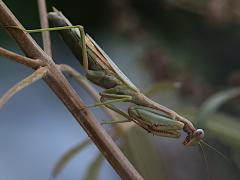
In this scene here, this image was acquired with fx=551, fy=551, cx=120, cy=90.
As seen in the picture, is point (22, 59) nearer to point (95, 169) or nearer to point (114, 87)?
point (114, 87)

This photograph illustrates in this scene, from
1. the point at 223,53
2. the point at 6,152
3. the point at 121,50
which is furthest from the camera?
the point at 6,152

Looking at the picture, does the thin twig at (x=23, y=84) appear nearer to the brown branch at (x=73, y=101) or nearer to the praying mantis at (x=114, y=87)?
the brown branch at (x=73, y=101)

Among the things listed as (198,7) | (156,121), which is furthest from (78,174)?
(156,121)

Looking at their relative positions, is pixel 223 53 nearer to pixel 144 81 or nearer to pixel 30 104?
pixel 144 81

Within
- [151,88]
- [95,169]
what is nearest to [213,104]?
[151,88]

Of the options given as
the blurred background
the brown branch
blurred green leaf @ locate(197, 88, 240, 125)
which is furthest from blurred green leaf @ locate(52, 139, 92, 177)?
the brown branch

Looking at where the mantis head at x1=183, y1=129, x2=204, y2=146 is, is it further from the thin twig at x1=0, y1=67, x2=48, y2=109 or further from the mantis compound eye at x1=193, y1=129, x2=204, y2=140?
the thin twig at x1=0, y1=67, x2=48, y2=109
